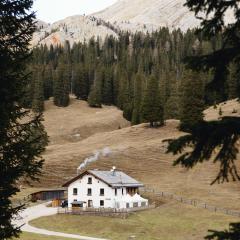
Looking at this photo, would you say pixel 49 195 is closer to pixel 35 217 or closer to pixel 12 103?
pixel 35 217

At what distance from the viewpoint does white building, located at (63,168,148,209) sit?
7231 cm

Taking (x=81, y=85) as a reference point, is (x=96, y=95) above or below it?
below

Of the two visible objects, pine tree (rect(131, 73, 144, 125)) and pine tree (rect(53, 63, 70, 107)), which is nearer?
pine tree (rect(131, 73, 144, 125))

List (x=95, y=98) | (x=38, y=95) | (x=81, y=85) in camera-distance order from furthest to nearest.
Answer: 1. (x=81, y=85)
2. (x=95, y=98)
3. (x=38, y=95)

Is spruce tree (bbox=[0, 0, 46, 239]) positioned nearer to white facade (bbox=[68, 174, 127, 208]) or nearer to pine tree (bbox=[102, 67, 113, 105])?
white facade (bbox=[68, 174, 127, 208])

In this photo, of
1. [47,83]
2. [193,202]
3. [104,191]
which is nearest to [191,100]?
[193,202]

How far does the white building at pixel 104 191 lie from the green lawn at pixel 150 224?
5.62 m

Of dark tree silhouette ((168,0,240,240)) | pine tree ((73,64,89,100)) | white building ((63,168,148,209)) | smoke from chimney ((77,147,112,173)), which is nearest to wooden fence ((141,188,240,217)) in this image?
white building ((63,168,148,209))

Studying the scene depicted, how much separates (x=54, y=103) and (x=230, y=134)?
151m

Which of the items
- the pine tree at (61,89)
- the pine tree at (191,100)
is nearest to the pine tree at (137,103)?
the pine tree at (61,89)

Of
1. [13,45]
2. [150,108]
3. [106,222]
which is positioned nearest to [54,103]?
[150,108]

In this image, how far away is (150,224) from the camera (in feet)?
191

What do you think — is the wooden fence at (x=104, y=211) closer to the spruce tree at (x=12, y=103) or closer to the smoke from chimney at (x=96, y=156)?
the smoke from chimney at (x=96, y=156)

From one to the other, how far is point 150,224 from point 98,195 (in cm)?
1716
